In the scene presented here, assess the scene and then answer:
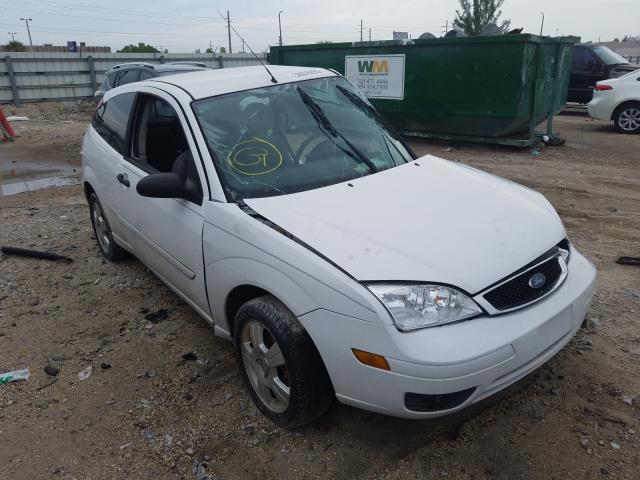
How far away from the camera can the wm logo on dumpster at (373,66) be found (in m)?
10.7

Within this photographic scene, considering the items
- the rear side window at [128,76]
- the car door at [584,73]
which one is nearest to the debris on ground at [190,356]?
the rear side window at [128,76]

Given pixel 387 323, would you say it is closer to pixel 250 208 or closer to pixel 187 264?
pixel 250 208

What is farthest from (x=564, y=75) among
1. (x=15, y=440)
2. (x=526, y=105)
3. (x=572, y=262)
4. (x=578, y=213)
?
(x=15, y=440)

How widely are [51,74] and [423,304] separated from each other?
2134 cm

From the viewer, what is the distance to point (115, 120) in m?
4.35

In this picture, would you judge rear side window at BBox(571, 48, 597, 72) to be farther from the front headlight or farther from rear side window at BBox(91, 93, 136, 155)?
the front headlight

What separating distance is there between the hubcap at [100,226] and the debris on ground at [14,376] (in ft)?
5.67

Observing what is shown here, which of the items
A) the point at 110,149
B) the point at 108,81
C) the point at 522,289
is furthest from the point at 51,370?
the point at 108,81

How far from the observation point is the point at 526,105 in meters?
9.30

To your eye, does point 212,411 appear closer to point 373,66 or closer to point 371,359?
point 371,359

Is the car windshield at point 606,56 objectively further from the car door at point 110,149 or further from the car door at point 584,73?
the car door at point 110,149

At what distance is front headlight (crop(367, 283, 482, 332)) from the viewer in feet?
7.11

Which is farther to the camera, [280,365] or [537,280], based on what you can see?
[280,365]

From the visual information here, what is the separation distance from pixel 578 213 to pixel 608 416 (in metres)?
3.78
